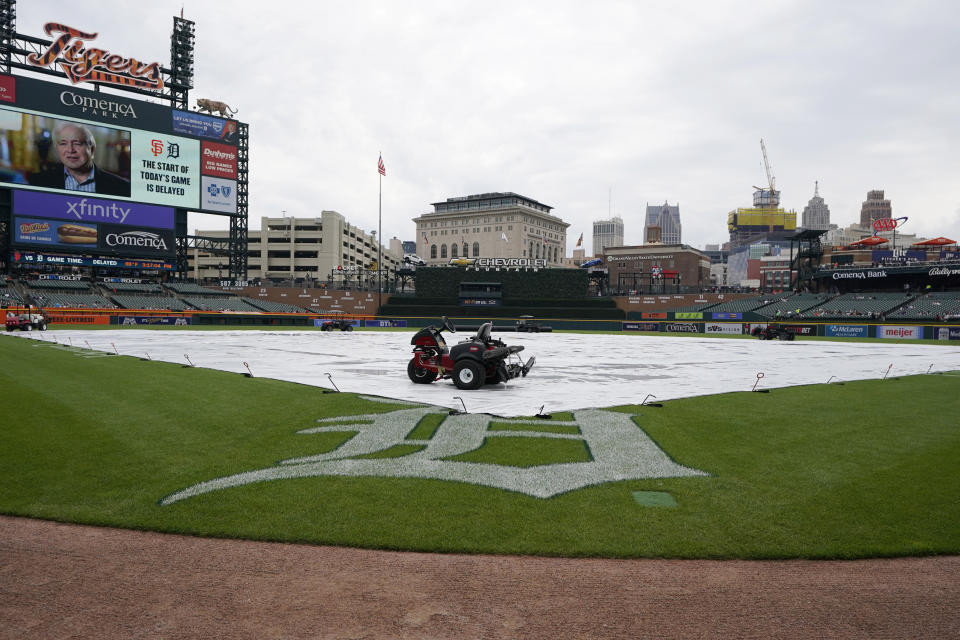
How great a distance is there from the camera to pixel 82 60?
6228 cm

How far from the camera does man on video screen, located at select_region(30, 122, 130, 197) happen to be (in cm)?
5884

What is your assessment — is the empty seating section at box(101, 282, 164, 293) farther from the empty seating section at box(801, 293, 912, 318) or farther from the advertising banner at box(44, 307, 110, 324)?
the empty seating section at box(801, 293, 912, 318)

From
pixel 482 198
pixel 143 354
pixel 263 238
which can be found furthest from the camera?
pixel 482 198

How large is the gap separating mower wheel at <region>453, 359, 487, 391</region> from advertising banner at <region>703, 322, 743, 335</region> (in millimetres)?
53149

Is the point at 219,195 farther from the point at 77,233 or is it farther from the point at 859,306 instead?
the point at 859,306

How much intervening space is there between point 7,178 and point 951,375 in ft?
252

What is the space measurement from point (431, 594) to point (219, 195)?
75426mm

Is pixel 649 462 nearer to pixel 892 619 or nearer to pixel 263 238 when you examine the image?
pixel 892 619

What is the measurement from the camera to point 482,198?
161m

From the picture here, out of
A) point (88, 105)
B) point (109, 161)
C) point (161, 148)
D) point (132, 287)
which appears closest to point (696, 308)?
point (161, 148)

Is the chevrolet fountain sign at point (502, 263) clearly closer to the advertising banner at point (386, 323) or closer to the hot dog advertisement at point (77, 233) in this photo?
the advertising banner at point (386, 323)

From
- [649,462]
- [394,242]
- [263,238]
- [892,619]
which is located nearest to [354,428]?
[649,462]

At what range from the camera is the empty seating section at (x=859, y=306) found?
58541 mm

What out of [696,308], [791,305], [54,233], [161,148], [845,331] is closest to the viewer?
[845,331]
